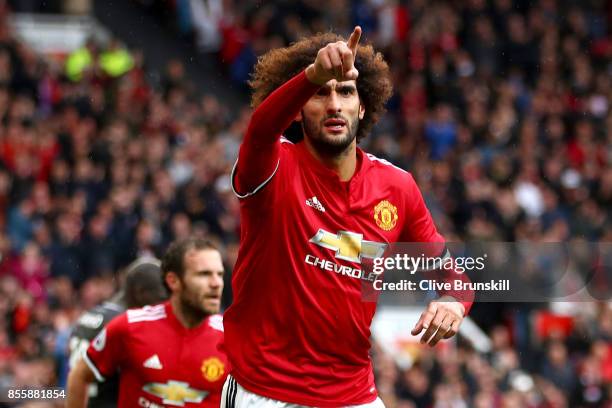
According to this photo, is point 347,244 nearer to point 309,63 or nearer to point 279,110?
point 279,110

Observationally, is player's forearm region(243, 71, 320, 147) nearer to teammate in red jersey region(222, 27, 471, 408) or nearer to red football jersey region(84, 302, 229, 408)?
teammate in red jersey region(222, 27, 471, 408)

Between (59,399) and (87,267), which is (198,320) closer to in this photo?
(59,399)

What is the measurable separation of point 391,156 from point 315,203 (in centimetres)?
1242

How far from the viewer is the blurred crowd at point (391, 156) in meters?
14.6

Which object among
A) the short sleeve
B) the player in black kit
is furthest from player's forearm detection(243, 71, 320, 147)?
the player in black kit

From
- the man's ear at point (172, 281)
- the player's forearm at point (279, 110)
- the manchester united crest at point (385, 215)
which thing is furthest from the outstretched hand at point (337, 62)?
the man's ear at point (172, 281)

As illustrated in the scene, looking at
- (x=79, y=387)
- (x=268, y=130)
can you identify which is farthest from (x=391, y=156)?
(x=268, y=130)

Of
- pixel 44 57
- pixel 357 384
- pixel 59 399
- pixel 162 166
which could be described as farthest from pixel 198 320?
pixel 44 57

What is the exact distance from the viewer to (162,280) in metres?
7.98

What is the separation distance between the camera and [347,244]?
5.79 meters

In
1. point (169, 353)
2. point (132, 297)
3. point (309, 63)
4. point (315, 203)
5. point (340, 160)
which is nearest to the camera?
point (315, 203)

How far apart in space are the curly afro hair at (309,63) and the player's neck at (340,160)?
0.54 m

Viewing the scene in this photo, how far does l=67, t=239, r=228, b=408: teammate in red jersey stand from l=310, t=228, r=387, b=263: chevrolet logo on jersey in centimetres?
180

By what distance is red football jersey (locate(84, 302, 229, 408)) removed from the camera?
24.2ft
